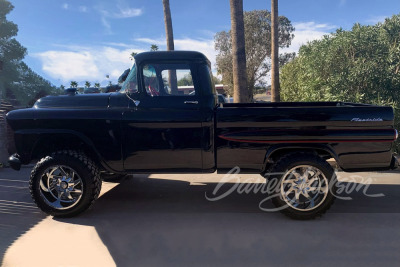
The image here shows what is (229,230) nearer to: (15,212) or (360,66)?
(15,212)

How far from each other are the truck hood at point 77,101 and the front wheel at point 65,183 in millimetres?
706

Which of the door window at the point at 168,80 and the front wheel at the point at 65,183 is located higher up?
the door window at the point at 168,80

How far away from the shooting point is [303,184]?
3781 millimetres

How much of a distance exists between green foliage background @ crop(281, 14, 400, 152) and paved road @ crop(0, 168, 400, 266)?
4.38 metres

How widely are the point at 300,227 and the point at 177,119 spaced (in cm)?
221

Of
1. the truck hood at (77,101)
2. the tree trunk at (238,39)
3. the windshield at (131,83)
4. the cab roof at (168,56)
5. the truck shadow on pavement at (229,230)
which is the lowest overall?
the truck shadow on pavement at (229,230)

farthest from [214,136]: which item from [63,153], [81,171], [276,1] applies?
[276,1]

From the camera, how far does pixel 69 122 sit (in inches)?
152

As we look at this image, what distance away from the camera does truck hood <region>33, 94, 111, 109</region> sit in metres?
3.99

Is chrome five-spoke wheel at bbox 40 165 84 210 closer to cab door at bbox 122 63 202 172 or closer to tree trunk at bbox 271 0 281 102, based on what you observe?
cab door at bbox 122 63 202 172

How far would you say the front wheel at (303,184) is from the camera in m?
3.70

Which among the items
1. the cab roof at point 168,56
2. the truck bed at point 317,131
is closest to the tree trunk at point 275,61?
the truck bed at point 317,131
